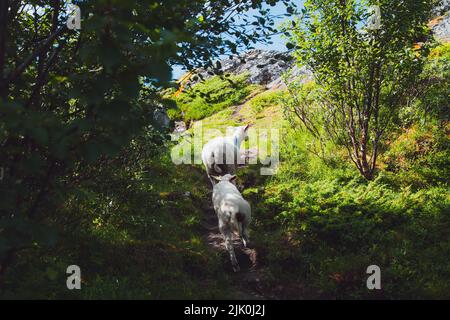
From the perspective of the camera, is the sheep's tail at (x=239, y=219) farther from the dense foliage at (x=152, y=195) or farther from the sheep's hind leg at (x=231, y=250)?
the dense foliage at (x=152, y=195)

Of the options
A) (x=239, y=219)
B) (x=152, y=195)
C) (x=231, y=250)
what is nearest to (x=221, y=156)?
(x=152, y=195)

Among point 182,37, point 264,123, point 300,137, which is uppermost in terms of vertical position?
point 264,123

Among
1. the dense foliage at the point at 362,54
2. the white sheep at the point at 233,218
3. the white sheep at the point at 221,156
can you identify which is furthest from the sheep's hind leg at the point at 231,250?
the dense foliage at the point at 362,54

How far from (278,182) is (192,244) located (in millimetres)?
5359

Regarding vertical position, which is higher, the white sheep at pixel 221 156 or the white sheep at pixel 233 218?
the white sheep at pixel 221 156

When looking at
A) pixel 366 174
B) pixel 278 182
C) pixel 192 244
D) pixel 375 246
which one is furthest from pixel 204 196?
pixel 375 246

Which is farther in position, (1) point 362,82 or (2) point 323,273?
(1) point 362,82

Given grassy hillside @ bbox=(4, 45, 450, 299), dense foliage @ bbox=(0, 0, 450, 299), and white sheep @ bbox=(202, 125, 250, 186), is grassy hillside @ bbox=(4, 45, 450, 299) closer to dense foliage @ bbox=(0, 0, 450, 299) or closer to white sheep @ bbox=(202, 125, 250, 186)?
dense foliage @ bbox=(0, 0, 450, 299)

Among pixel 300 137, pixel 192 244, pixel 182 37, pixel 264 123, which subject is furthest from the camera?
pixel 264 123

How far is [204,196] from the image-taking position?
1265cm

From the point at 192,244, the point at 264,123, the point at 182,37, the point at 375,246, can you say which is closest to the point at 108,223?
the point at 192,244
